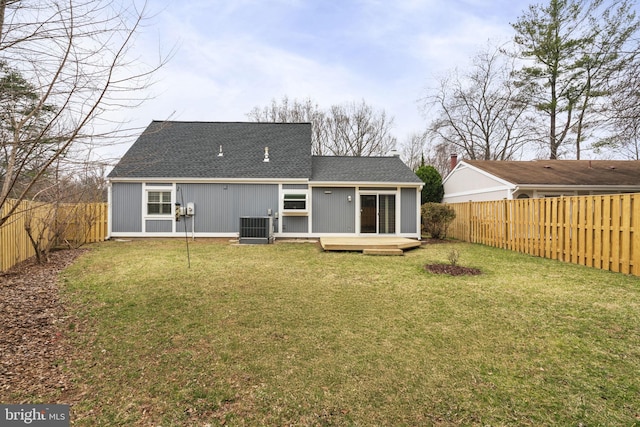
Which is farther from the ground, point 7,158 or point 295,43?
point 295,43

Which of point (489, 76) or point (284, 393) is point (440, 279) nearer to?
point (284, 393)

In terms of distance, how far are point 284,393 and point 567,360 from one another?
2.64 metres

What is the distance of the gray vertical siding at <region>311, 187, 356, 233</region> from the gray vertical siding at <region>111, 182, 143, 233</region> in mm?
6973

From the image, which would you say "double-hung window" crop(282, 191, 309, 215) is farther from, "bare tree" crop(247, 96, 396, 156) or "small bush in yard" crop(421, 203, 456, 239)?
"bare tree" crop(247, 96, 396, 156)

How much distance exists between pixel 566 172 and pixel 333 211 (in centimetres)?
1109

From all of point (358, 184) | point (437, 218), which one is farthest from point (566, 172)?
point (358, 184)

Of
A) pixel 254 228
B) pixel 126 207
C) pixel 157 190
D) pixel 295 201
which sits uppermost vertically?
pixel 157 190

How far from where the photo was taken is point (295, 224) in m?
12.3

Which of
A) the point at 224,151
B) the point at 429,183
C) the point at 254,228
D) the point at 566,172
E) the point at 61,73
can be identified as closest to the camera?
the point at 61,73

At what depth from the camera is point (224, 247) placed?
33.5 ft

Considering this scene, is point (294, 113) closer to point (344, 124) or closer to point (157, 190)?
point (344, 124)

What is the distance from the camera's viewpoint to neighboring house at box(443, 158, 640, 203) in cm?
1245

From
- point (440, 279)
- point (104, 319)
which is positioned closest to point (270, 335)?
point (104, 319)

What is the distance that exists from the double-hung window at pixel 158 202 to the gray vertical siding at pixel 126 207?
35 cm
